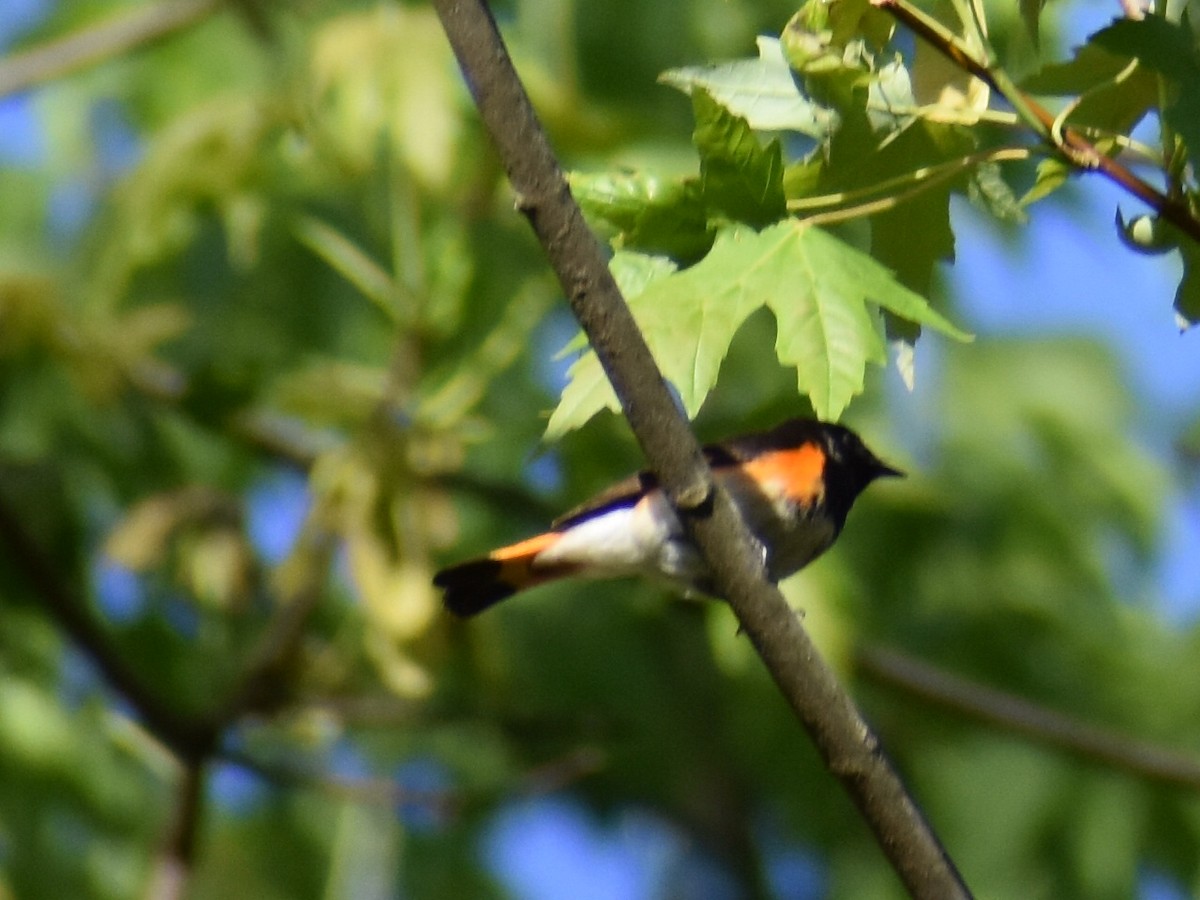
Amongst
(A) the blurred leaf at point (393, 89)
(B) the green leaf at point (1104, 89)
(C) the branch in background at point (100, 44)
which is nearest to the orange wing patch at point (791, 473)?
(A) the blurred leaf at point (393, 89)

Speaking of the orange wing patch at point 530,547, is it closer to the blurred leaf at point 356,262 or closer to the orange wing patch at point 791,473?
the orange wing patch at point 791,473

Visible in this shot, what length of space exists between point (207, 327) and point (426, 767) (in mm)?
2796

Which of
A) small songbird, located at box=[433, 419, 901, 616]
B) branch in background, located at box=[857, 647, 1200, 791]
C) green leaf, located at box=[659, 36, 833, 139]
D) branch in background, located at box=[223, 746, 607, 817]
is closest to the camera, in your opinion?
green leaf, located at box=[659, 36, 833, 139]

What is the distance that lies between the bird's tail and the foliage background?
25 cm

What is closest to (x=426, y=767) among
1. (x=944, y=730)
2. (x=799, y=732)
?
(x=799, y=732)

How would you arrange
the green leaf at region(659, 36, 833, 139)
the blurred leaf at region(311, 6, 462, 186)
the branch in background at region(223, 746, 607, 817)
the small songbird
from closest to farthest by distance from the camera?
1. the green leaf at region(659, 36, 833, 139)
2. the small songbird
3. the branch in background at region(223, 746, 607, 817)
4. the blurred leaf at region(311, 6, 462, 186)

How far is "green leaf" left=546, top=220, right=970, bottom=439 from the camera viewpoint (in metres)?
2.01

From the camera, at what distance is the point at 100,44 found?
500 cm

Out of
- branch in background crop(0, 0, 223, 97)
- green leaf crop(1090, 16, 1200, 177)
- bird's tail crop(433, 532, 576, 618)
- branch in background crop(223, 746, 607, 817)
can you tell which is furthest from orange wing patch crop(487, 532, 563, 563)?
branch in background crop(0, 0, 223, 97)

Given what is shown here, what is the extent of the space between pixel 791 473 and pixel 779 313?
5.32 feet

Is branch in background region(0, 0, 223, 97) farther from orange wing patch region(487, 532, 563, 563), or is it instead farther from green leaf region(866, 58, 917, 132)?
green leaf region(866, 58, 917, 132)

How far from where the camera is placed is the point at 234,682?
14.3 feet

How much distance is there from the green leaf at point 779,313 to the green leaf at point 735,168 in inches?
1.2

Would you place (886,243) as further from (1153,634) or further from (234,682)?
(1153,634)
